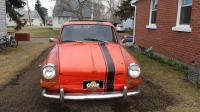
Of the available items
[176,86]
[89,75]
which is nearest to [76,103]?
[89,75]

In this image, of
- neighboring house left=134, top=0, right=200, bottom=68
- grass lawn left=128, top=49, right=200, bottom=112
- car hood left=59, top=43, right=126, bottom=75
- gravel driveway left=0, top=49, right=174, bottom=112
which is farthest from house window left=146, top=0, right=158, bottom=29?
car hood left=59, top=43, right=126, bottom=75

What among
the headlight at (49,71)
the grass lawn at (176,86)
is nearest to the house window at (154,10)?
the grass lawn at (176,86)

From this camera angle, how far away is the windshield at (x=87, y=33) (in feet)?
20.4

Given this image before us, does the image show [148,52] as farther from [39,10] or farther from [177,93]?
[39,10]

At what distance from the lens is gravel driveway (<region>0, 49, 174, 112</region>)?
5.21 metres

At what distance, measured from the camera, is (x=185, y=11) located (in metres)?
9.36

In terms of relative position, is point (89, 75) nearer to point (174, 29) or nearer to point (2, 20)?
point (174, 29)

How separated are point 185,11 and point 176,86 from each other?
3655mm

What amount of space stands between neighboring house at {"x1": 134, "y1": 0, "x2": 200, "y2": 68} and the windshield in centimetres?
339

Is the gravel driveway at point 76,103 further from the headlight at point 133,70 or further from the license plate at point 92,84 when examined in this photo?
the headlight at point 133,70

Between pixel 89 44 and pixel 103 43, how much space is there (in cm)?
35

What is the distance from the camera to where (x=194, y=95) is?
20.1ft

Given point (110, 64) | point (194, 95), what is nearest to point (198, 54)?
point (194, 95)

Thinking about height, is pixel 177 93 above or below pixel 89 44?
below
